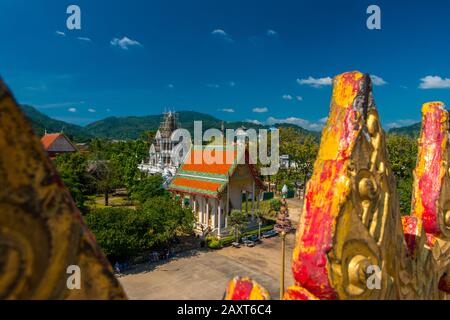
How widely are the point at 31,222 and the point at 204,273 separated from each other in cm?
1652

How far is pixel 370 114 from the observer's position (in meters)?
4.06

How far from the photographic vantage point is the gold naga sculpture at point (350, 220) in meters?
3.54

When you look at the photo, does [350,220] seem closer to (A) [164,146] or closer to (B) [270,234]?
(B) [270,234]

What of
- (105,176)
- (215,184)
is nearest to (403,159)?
(215,184)

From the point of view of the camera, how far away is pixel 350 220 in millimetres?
3686

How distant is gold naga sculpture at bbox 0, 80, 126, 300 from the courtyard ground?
1317cm

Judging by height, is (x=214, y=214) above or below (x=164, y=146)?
below

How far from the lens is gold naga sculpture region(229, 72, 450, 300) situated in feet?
11.6

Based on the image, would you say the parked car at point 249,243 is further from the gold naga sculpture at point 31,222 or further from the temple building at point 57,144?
the temple building at point 57,144

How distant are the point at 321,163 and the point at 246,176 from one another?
20.5 metres

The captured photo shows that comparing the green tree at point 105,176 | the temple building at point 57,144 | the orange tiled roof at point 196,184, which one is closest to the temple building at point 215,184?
the orange tiled roof at point 196,184

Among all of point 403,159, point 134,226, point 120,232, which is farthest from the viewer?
point 403,159

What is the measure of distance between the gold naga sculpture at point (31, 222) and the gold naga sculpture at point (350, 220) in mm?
1932

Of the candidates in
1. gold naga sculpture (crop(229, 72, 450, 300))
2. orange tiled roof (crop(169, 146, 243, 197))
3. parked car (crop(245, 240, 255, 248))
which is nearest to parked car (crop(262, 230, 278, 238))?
parked car (crop(245, 240, 255, 248))
